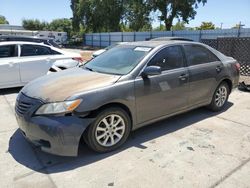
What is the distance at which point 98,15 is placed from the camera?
38906mm

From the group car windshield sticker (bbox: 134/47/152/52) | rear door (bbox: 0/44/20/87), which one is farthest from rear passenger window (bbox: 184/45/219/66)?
rear door (bbox: 0/44/20/87)

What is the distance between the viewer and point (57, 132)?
3.06m

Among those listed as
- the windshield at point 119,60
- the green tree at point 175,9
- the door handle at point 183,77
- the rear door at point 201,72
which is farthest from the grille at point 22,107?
the green tree at point 175,9

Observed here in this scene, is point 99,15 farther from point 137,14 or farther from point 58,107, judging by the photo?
point 58,107

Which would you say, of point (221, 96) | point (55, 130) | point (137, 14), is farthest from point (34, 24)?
point (55, 130)

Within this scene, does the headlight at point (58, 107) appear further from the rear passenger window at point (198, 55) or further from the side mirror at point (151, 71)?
the rear passenger window at point (198, 55)

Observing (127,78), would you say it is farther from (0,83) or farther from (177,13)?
(177,13)

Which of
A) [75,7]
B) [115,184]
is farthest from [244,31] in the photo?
[75,7]

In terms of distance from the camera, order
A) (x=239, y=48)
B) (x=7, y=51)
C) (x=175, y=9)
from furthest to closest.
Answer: (x=175, y=9) → (x=239, y=48) → (x=7, y=51)

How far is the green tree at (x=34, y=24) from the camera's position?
66531mm

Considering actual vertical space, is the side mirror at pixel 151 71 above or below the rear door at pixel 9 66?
above

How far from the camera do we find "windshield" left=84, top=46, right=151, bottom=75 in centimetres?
388

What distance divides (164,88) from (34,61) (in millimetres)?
4625

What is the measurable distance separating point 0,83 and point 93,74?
415cm
